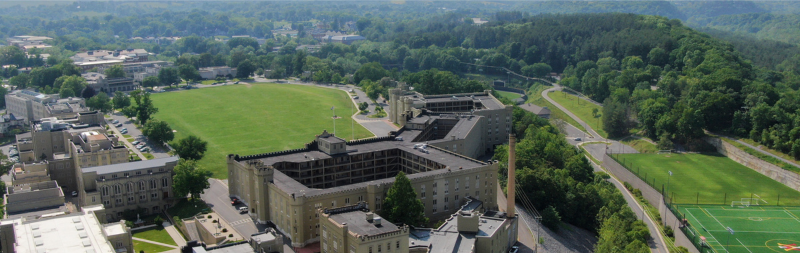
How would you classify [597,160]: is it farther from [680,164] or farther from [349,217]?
[349,217]

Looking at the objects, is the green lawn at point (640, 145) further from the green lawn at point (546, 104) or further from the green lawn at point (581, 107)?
the green lawn at point (546, 104)

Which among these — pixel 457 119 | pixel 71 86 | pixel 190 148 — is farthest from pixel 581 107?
pixel 71 86

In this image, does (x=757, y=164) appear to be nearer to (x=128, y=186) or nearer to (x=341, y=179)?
(x=341, y=179)

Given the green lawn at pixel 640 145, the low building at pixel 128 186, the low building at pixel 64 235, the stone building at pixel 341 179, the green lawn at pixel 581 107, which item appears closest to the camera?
the low building at pixel 64 235

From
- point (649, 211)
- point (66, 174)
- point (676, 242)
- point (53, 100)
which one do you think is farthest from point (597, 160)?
point (53, 100)

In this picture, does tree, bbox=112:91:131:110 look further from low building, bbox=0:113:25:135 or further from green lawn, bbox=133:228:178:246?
green lawn, bbox=133:228:178:246

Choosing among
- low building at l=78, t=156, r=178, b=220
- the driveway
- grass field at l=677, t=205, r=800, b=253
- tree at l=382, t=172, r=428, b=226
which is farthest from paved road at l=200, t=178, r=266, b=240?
grass field at l=677, t=205, r=800, b=253

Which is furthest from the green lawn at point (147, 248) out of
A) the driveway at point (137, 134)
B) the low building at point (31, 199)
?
the driveway at point (137, 134)
